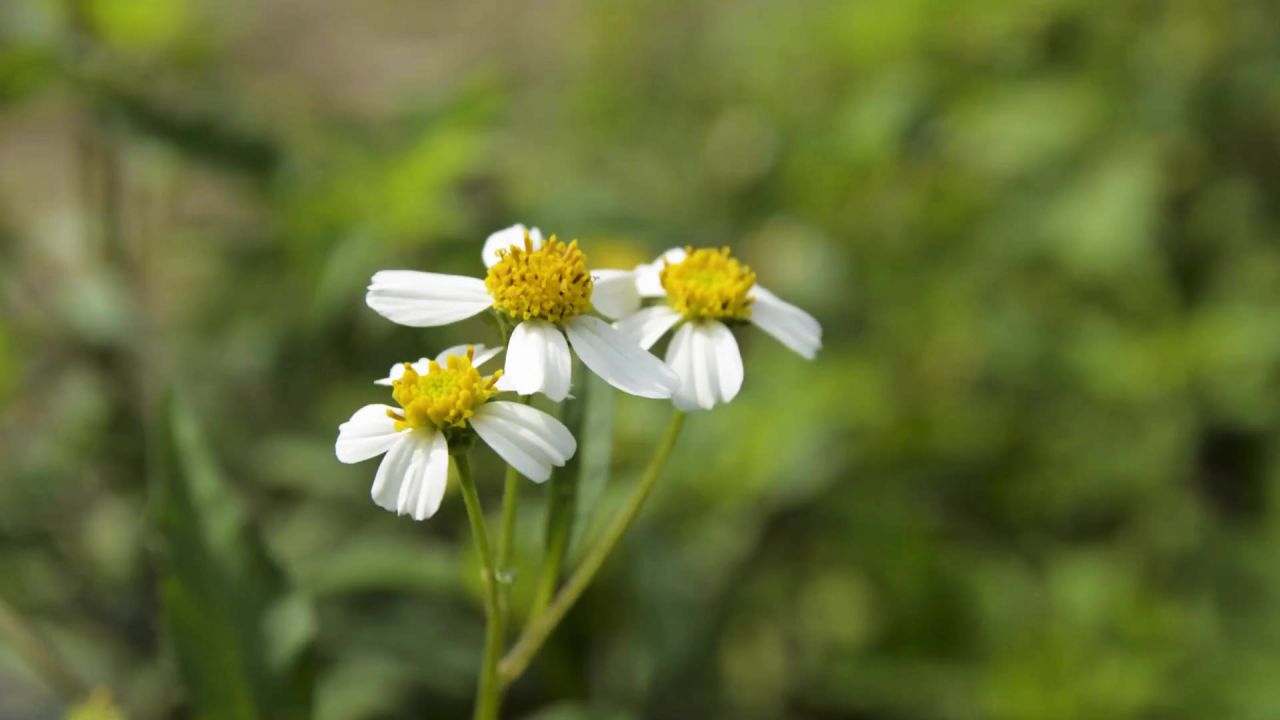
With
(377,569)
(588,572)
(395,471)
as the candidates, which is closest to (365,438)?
(395,471)

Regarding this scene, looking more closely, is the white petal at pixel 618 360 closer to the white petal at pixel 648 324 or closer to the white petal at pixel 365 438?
the white petal at pixel 648 324

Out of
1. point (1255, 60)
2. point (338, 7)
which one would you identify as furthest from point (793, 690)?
point (338, 7)

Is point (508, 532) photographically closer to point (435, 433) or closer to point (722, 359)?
point (435, 433)

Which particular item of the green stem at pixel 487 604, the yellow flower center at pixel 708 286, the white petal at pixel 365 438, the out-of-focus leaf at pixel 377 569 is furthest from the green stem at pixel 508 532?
the out-of-focus leaf at pixel 377 569

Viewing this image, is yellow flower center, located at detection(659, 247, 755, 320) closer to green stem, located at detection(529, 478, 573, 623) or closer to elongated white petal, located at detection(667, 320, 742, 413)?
elongated white petal, located at detection(667, 320, 742, 413)

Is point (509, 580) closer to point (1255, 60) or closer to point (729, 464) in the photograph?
point (729, 464)

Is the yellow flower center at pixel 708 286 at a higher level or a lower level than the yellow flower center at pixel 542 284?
higher
